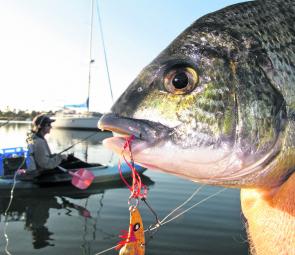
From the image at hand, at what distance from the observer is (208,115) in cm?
174

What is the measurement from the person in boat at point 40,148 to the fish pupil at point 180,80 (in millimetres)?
9053

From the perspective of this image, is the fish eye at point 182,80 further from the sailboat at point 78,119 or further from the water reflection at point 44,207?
the sailboat at point 78,119

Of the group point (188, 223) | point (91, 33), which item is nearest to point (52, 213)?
point (188, 223)

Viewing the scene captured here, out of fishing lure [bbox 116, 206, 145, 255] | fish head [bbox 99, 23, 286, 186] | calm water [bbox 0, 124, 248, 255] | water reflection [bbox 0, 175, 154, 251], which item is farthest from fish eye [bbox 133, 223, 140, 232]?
water reflection [bbox 0, 175, 154, 251]

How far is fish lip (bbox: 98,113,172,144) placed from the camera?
1.72 m

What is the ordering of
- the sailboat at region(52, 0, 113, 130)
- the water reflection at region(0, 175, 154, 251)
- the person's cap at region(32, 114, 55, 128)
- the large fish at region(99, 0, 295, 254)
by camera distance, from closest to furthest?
1. the large fish at region(99, 0, 295, 254)
2. the water reflection at region(0, 175, 154, 251)
3. the person's cap at region(32, 114, 55, 128)
4. the sailboat at region(52, 0, 113, 130)

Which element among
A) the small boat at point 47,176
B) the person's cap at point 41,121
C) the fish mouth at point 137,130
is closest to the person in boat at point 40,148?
the person's cap at point 41,121

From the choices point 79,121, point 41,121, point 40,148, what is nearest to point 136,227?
point 41,121

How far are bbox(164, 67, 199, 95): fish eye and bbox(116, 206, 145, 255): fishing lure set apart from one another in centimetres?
123

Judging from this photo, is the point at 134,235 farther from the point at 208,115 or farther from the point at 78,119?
the point at 78,119

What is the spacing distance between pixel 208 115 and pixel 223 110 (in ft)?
0.23

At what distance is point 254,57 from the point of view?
1777mm

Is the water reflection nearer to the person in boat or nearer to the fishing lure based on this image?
the person in boat

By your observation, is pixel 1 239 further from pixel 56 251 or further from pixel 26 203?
pixel 26 203
